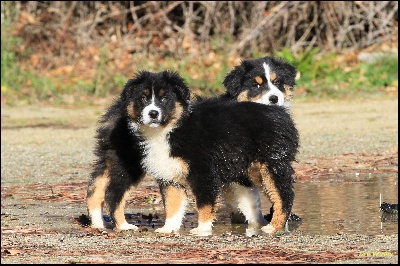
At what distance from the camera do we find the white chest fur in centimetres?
855

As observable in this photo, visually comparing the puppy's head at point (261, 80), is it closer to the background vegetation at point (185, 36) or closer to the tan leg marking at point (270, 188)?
the tan leg marking at point (270, 188)

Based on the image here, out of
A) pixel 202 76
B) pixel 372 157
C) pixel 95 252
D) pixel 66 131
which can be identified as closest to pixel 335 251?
pixel 95 252

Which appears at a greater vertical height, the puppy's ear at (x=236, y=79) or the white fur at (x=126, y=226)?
the puppy's ear at (x=236, y=79)

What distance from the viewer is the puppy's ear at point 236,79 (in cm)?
1023

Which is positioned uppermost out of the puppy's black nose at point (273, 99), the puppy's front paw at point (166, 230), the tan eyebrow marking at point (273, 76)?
the tan eyebrow marking at point (273, 76)

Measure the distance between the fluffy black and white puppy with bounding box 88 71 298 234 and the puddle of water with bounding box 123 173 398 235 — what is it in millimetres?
350

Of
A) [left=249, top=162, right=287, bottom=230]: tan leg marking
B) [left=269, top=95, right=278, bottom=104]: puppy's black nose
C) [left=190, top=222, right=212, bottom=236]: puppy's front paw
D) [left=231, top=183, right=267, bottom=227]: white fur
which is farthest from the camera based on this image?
[left=269, top=95, right=278, bottom=104]: puppy's black nose

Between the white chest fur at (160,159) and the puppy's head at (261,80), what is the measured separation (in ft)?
5.19

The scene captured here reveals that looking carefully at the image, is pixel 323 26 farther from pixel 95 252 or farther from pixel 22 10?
pixel 95 252

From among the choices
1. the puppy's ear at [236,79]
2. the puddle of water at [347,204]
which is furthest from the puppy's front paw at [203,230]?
the puppy's ear at [236,79]

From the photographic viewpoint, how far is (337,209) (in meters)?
9.66

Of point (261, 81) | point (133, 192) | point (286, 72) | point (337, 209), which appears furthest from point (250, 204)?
point (133, 192)

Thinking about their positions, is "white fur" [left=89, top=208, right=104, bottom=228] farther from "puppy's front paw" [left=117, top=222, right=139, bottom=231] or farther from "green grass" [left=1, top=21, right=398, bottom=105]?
"green grass" [left=1, top=21, right=398, bottom=105]

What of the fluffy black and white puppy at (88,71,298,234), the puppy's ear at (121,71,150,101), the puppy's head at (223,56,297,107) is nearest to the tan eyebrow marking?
the puppy's head at (223,56,297,107)
